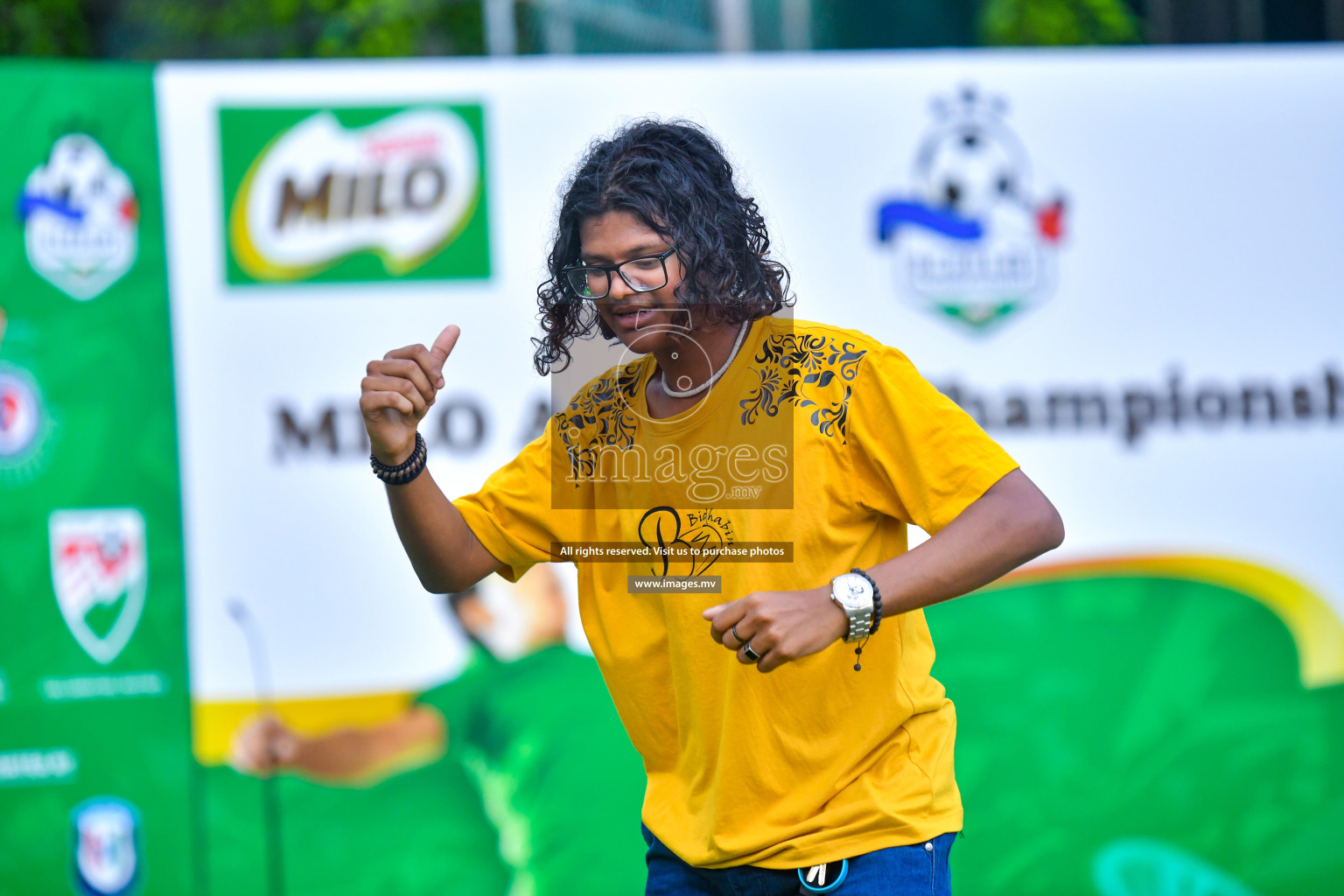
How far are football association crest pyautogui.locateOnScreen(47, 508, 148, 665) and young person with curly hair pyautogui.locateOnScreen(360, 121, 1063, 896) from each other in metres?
2.13

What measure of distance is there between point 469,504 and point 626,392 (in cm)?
30

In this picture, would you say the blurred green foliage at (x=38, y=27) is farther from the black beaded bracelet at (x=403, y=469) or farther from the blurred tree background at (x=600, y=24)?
the black beaded bracelet at (x=403, y=469)

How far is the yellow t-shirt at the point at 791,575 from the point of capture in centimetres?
170

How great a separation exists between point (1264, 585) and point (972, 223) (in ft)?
4.87

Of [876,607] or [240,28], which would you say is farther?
[240,28]

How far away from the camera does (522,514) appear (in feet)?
6.25

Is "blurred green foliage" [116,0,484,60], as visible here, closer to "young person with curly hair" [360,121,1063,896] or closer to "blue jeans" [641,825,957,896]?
"young person with curly hair" [360,121,1063,896]

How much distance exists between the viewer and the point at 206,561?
362 centimetres

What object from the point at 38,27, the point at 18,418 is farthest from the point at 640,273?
the point at 38,27

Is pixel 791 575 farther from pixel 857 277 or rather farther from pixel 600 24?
pixel 600 24

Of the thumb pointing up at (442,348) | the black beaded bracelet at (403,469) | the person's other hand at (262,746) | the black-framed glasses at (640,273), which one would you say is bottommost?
the person's other hand at (262,746)

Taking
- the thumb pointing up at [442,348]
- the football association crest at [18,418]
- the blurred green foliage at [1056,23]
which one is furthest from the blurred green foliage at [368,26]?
the thumb pointing up at [442,348]

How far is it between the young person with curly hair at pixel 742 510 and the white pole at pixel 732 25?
417cm

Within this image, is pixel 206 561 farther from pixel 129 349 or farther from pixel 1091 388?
pixel 1091 388
